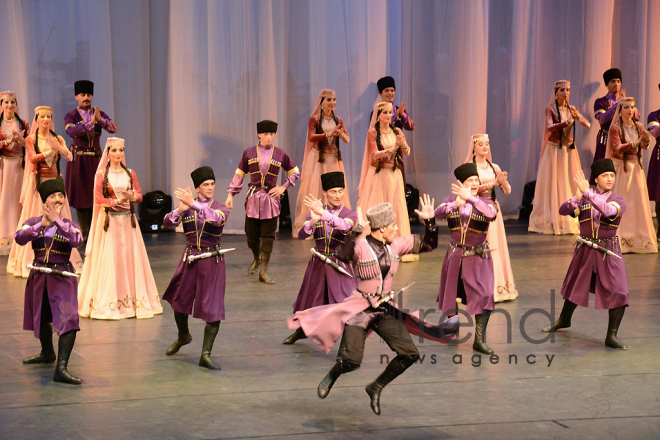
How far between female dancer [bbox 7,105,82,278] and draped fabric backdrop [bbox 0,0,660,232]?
2205 mm

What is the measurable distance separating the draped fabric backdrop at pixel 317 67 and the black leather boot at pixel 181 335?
15.5ft

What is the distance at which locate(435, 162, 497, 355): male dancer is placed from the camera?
527cm

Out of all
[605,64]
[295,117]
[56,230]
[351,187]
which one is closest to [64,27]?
[295,117]

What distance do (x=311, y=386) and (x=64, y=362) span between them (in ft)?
4.70

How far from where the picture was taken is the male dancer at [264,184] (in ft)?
24.0

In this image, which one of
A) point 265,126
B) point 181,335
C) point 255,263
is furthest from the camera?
point 255,263

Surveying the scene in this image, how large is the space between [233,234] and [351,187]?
5.13ft

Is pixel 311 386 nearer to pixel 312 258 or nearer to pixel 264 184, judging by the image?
pixel 312 258

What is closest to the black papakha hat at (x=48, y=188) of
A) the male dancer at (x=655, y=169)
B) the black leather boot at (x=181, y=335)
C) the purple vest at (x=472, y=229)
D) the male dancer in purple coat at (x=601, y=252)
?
the black leather boot at (x=181, y=335)

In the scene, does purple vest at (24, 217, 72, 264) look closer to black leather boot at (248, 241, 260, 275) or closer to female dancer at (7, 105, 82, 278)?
female dancer at (7, 105, 82, 278)

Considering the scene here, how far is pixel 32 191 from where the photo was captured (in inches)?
295

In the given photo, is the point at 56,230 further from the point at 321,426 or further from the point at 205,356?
the point at 321,426

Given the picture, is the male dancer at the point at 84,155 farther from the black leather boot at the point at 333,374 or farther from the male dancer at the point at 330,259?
the black leather boot at the point at 333,374

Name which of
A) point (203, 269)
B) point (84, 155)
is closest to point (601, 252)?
point (203, 269)
